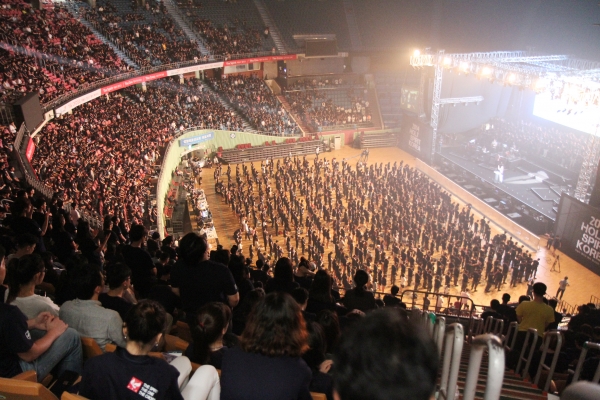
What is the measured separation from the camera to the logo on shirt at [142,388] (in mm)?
2572

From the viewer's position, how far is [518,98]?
Answer: 30969mm

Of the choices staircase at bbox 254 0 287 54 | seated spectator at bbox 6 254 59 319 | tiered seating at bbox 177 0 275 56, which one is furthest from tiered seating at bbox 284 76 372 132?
seated spectator at bbox 6 254 59 319

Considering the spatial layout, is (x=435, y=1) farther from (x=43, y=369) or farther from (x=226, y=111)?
(x=43, y=369)

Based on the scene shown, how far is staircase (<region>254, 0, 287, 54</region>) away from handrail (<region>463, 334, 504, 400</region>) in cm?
3419

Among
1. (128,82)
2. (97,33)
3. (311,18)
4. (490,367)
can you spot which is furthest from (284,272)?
(311,18)

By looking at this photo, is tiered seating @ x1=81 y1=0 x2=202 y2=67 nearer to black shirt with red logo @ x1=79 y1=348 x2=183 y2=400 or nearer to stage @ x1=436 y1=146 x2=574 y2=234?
stage @ x1=436 y1=146 x2=574 y2=234

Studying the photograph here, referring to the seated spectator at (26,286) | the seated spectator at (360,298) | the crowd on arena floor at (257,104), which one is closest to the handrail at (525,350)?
the seated spectator at (360,298)

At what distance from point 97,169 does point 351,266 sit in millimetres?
9887

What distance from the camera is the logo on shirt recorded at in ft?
8.44

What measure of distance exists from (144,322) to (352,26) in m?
38.3

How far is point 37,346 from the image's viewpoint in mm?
3172

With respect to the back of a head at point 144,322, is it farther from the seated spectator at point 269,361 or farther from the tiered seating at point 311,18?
the tiered seating at point 311,18

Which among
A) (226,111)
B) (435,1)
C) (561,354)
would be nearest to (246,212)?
(226,111)

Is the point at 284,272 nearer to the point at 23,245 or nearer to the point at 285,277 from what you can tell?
the point at 285,277
